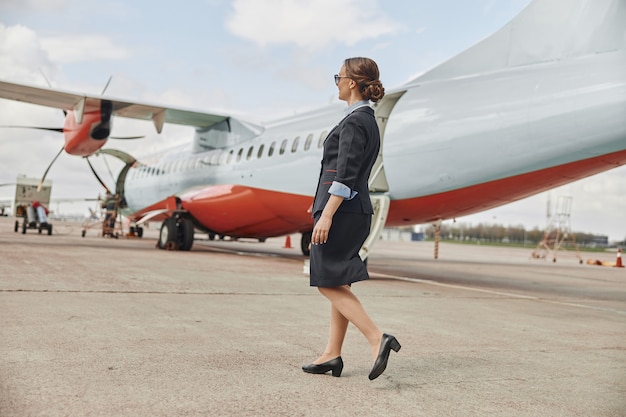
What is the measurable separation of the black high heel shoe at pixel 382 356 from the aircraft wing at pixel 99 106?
41.1ft

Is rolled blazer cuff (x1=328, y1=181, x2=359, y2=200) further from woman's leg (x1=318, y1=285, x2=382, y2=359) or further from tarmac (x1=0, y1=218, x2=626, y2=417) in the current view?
tarmac (x1=0, y1=218, x2=626, y2=417)

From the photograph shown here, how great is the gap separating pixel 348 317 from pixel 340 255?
358 mm

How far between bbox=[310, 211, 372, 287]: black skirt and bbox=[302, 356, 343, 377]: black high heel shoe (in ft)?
1.46

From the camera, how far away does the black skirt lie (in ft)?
11.2

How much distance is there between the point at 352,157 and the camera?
3350 millimetres

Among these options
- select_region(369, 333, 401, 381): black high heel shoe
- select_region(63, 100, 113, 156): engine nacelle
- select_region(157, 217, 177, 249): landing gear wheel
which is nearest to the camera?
select_region(369, 333, 401, 381): black high heel shoe

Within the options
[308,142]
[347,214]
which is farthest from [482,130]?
[347,214]

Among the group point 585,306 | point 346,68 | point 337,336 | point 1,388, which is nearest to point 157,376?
point 1,388

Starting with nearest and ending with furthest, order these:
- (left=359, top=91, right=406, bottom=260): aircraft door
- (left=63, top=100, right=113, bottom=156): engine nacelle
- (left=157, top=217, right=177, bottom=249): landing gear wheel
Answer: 1. (left=359, top=91, right=406, bottom=260): aircraft door
2. (left=63, top=100, right=113, bottom=156): engine nacelle
3. (left=157, top=217, right=177, bottom=249): landing gear wheel

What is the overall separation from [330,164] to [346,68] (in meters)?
0.60

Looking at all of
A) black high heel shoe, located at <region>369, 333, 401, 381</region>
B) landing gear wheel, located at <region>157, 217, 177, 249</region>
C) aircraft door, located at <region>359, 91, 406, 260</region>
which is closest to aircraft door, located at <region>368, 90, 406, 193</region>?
aircraft door, located at <region>359, 91, 406, 260</region>

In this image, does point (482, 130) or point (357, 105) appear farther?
point (482, 130)

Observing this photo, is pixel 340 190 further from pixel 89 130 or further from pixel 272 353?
pixel 89 130

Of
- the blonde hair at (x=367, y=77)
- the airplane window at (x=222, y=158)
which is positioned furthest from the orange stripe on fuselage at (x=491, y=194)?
the airplane window at (x=222, y=158)
